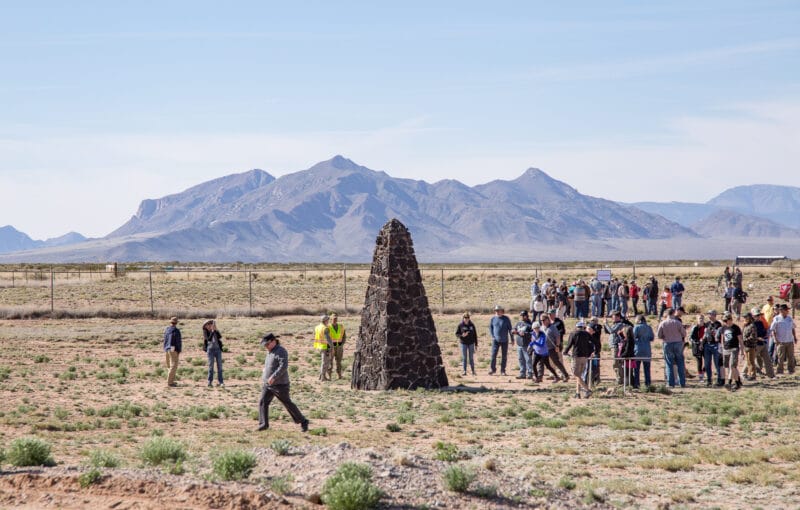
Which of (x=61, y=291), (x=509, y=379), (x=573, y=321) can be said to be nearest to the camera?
(x=509, y=379)

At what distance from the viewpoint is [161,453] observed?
39.1 ft

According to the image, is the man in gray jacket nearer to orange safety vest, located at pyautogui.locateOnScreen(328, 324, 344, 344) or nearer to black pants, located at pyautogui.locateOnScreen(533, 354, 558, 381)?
orange safety vest, located at pyautogui.locateOnScreen(328, 324, 344, 344)

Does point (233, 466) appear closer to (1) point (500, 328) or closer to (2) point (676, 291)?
(1) point (500, 328)

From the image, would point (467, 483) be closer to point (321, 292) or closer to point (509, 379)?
point (509, 379)

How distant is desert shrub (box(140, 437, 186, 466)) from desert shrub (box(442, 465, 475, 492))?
3.59 meters

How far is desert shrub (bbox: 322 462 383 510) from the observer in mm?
9406

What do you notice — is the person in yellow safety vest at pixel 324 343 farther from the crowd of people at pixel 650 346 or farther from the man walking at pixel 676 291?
the man walking at pixel 676 291

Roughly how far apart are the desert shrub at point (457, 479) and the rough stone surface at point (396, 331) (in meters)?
10.2

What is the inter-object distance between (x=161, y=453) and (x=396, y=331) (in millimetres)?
9447

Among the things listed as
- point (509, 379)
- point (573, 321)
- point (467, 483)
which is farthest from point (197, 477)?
point (573, 321)

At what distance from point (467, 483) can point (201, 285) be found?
6010 cm

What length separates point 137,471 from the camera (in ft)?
36.4

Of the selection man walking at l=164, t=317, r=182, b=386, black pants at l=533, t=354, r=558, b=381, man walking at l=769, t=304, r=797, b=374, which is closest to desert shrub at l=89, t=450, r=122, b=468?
man walking at l=164, t=317, r=182, b=386

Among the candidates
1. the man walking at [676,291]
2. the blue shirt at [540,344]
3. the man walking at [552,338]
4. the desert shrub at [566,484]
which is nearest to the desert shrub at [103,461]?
the desert shrub at [566,484]
